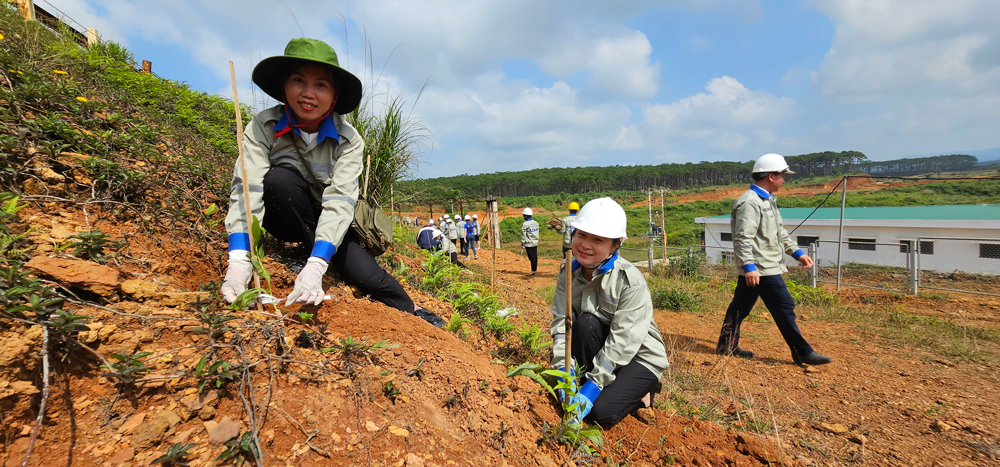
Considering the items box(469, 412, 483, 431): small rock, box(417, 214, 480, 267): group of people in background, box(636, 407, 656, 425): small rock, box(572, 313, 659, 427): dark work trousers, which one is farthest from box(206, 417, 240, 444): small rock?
box(417, 214, 480, 267): group of people in background

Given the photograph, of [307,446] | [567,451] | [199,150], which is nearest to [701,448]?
[567,451]

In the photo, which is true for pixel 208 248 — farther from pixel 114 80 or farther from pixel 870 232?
pixel 870 232

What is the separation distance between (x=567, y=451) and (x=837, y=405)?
2521mm

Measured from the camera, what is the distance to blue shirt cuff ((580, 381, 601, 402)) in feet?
6.93

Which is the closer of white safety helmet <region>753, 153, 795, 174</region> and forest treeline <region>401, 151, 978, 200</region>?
white safety helmet <region>753, 153, 795, 174</region>

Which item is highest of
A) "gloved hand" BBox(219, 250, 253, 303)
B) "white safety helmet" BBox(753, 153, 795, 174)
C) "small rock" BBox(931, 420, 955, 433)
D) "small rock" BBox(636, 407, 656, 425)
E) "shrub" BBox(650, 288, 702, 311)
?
"white safety helmet" BBox(753, 153, 795, 174)

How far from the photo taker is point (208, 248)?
2393 mm

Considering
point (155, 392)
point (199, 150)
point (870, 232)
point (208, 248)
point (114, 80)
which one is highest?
point (114, 80)

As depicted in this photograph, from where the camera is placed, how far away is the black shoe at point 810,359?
3705 millimetres

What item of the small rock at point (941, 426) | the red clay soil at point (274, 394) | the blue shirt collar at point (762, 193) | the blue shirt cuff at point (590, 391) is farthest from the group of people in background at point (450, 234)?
the small rock at point (941, 426)

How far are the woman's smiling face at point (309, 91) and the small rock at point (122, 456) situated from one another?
1677mm

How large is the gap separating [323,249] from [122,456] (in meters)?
1.09

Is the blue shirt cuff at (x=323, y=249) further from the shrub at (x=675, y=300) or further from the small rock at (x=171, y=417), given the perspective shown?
the shrub at (x=675, y=300)

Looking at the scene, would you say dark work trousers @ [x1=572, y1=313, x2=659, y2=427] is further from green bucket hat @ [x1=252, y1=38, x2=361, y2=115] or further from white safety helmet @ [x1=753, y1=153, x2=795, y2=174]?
white safety helmet @ [x1=753, y1=153, x2=795, y2=174]
